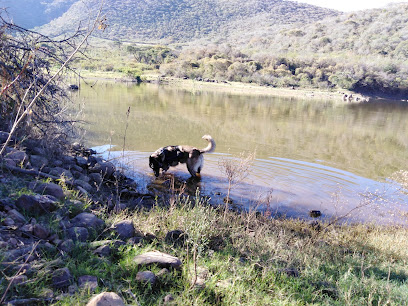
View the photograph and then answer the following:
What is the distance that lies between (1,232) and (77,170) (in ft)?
10.9

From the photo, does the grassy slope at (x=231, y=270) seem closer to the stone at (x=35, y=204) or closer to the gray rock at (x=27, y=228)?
the stone at (x=35, y=204)

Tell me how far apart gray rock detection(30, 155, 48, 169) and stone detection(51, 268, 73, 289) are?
279 centimetres

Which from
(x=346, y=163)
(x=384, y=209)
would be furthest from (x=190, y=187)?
(x=346, y=163)

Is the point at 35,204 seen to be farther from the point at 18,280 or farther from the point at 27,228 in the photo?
the point at 18,280

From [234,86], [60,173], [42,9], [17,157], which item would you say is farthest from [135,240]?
[42,9]

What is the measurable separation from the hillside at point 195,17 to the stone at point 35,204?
12881 centimetres

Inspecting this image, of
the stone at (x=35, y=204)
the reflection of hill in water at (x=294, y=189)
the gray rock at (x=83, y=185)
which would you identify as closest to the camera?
the stone at (x=35, y=204)

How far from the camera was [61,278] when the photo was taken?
277cm

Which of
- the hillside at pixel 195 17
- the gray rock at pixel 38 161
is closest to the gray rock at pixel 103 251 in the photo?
the gray rock at pixel 38 161

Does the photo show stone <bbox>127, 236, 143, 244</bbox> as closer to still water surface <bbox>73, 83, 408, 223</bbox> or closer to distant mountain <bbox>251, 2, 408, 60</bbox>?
still water surface <bbox>73, 83, 408, 223</bbox>

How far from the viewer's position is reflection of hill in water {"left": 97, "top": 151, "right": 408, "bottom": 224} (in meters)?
7.86

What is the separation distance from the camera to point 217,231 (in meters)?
4.73

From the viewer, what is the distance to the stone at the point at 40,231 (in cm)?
326

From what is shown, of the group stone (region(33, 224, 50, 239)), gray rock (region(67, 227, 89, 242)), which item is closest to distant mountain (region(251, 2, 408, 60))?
gray rock (region(67, 227, 89, 242))
